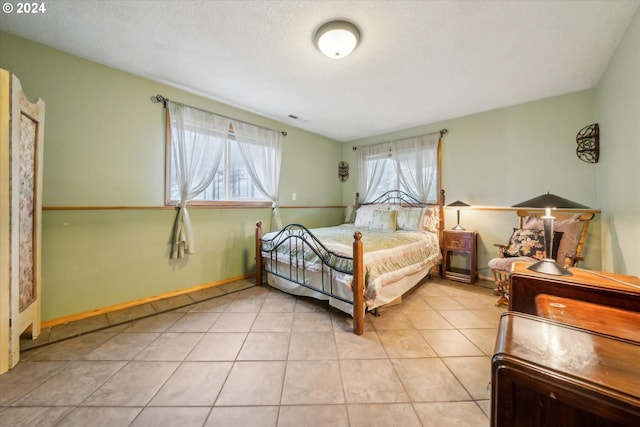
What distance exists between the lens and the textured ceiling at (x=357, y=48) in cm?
167

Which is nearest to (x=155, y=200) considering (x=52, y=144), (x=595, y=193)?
(x=52, y=144)

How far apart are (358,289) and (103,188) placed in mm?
2646

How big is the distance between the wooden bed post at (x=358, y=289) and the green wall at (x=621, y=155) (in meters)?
2.01

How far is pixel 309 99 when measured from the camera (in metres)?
3.06

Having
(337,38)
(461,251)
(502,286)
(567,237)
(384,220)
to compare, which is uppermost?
(337,38)

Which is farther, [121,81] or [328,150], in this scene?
[328,150]

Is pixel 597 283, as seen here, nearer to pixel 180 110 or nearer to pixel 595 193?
pixel 595 193

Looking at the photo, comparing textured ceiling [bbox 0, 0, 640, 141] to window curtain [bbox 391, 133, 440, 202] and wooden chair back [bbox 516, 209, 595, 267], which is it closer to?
window curtain [bbox 391, 133, 440, 202]

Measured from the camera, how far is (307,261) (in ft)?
8.18

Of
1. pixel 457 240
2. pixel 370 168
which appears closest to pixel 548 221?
pixel 457 240

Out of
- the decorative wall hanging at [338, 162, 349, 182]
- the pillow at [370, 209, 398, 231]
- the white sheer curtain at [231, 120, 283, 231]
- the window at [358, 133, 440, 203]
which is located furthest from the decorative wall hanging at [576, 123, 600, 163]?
the white sheer curtain at [231, 120, 283, 231]

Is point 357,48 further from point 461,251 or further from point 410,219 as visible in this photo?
point 461,251

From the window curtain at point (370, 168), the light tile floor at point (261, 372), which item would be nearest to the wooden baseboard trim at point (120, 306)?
the light tile floor at point (261, 372)

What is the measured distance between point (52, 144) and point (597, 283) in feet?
13.3
